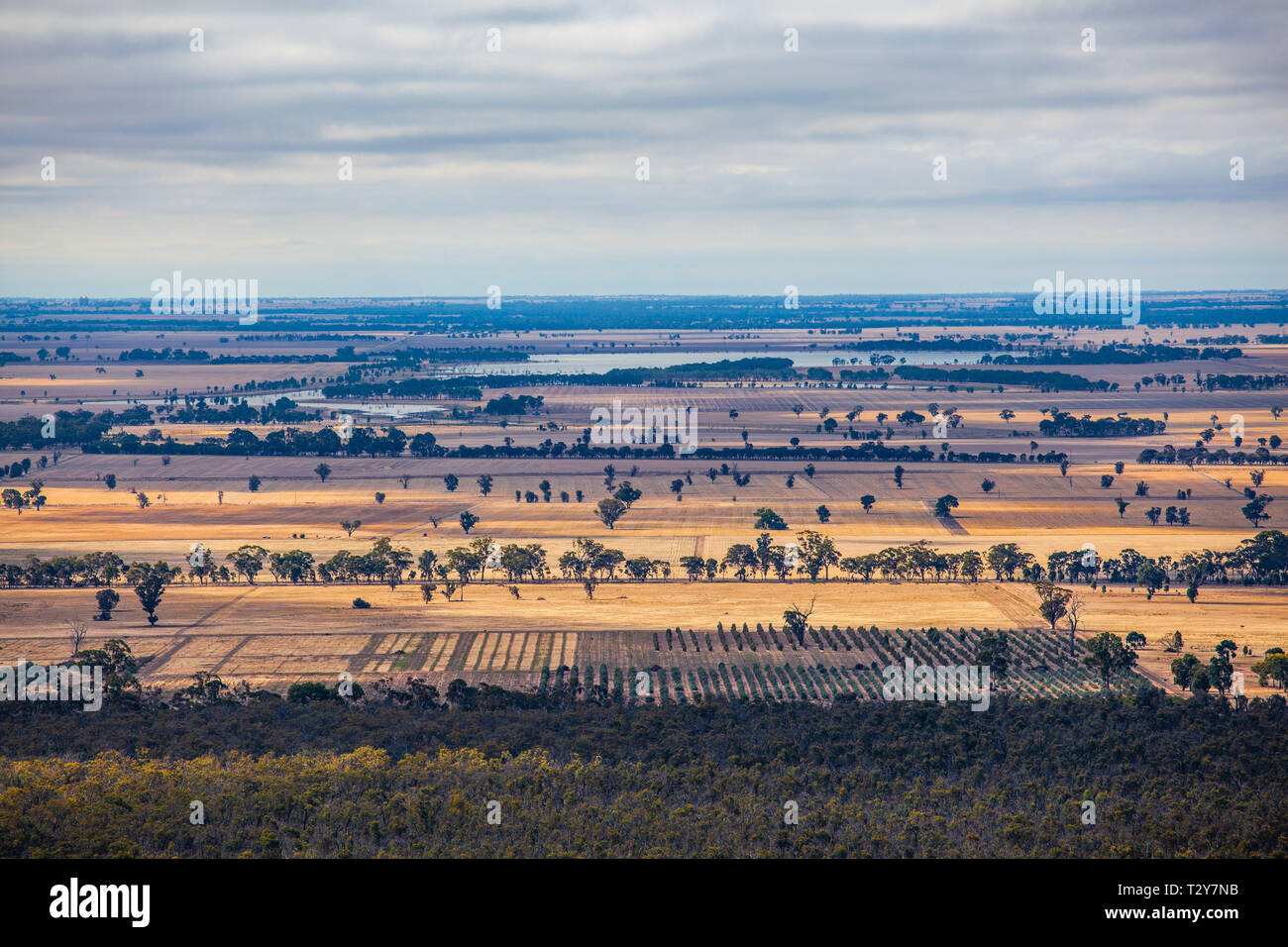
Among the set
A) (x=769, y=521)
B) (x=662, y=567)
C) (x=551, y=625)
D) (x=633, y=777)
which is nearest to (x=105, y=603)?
(x=551, y=625)

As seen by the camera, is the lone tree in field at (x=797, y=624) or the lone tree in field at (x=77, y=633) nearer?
the lone tree in field at (x=77, y=633)

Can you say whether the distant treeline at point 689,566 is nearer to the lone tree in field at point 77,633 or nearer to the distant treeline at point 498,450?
the lone tree in field at point 77,633

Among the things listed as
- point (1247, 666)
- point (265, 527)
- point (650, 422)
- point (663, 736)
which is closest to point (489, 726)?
point (663, 736)

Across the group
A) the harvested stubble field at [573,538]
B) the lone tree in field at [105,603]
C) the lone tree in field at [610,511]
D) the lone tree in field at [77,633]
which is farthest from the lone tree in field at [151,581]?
the lone tree in field at [610,511]

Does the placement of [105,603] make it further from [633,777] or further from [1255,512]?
[1255,512]

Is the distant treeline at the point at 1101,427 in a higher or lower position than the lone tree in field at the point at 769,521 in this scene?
higher

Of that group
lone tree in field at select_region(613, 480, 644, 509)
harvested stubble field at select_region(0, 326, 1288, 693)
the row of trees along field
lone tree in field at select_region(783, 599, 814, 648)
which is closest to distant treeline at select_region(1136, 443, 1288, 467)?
harvested stubble field at select_region(0, 326, 1288, 693)

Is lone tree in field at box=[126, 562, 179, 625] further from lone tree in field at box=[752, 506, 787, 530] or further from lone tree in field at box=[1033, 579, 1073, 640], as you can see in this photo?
lone tree in field at box=[1033, 579, 1073, 640]
